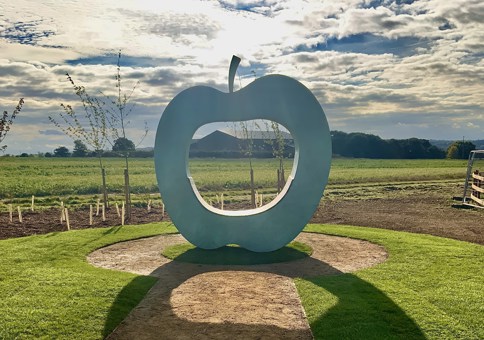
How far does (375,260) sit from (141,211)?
1244cm

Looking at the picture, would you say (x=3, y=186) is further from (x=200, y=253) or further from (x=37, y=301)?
(x=37, y=301)

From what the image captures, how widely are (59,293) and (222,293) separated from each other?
299 centimetres

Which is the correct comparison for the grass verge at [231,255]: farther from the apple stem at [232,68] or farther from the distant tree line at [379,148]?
the distant tree line at [379,148]

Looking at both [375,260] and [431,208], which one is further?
[431,208]

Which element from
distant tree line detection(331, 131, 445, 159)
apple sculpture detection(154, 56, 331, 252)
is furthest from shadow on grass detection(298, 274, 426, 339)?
distant tree line detection(331, 131, 445, 159)

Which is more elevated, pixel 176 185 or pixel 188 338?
pixel 176 185

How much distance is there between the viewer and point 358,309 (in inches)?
304

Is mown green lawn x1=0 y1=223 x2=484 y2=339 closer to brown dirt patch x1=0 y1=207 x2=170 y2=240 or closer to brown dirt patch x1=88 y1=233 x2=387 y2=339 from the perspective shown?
brown dirt patch x1=88 y1=233 x2=387 y2=339

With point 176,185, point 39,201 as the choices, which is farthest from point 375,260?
point 39,201

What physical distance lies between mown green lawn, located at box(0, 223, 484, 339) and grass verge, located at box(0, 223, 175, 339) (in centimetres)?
2

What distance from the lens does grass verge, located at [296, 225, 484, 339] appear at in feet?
23.0

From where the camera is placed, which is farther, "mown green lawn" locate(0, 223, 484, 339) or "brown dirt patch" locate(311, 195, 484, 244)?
"brown dirt patch" locate(311, 195, 484, 244)

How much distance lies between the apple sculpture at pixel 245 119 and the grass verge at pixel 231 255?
24cm

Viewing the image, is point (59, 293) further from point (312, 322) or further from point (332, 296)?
point (332, 296)
